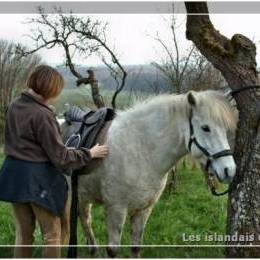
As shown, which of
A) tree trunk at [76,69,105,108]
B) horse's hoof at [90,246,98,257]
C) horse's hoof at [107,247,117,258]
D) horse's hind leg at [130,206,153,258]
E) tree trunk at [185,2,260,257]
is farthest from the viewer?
tree trunk at [76,69,105,108]

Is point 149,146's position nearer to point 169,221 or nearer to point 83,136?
point 83,136

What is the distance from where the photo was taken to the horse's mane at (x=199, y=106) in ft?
12.7

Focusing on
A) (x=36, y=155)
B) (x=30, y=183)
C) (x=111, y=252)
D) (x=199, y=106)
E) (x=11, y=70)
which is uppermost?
(x=11, y=70)

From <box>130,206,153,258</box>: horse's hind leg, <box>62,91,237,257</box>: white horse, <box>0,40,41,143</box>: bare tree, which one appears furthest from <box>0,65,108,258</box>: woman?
<box>0,40,41,143</box>: bare tree

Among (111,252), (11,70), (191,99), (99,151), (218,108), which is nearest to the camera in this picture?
(218,108)

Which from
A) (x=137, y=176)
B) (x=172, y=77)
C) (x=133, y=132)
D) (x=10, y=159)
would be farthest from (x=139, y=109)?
(x=172, y=77)

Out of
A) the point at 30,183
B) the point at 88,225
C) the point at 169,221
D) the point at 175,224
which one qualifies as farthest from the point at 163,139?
the point at 169,221

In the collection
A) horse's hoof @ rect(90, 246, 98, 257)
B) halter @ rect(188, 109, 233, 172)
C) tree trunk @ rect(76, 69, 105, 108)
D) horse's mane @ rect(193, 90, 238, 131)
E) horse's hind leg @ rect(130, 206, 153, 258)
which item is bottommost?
horse's hoof @ rect(90, 246, 98, 257)

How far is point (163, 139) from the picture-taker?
4.22 meters

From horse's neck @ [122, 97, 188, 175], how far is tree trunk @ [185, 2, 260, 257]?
1.55 ft

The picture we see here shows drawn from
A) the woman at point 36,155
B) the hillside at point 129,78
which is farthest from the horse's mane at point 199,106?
the hillside at point 129,78

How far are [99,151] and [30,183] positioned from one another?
30.3 inches

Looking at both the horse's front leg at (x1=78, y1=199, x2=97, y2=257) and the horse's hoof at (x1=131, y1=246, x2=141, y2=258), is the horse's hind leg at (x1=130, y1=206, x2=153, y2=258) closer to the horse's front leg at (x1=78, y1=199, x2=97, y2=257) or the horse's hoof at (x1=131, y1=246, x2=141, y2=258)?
the horse's hoof at (x1=131, y1=246, x2=141, y2=258)

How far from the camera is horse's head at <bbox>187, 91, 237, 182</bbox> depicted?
12.4ft
